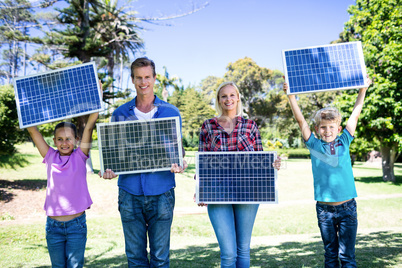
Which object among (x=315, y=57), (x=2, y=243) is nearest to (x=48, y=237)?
(x=315, y=57)

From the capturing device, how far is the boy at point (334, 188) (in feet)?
12.5

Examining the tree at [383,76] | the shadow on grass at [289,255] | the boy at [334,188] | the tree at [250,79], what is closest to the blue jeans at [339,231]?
the boy at [334,188]

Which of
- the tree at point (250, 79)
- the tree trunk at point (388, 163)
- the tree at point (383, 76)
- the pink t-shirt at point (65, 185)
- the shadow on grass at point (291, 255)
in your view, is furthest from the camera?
the tree at point (250, 79)

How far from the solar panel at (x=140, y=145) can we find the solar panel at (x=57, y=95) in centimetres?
37

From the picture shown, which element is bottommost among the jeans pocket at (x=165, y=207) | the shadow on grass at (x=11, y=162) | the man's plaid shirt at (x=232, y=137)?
the jeans pocket at (x=165, y=207)

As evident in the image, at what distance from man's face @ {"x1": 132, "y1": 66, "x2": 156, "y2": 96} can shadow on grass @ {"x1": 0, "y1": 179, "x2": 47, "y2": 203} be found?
12.4m

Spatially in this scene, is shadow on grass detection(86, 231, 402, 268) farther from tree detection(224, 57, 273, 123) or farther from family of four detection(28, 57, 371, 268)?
tree detection(224, 57, 273, 123)

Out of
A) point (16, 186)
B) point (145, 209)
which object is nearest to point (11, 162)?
point (16, 186)

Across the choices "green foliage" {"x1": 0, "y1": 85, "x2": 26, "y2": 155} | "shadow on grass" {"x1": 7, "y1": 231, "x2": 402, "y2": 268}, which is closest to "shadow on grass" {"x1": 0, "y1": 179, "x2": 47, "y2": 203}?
"green foliage" {"x1": 0, "y1": 85, "x2": 26, "y2": 155}

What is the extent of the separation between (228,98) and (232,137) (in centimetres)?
48

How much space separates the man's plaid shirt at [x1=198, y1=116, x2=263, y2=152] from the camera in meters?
3.78

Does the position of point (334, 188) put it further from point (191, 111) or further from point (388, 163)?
point (191, 111)

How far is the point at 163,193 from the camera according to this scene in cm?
356

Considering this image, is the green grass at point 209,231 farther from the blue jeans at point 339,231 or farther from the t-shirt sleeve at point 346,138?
the t-shirt sleeve at point 346,138
